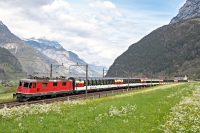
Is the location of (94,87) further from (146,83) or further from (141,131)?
(141,131)

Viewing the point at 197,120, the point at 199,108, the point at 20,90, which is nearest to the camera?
the point at 197,120

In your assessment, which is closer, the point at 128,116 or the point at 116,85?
the point at 128,116

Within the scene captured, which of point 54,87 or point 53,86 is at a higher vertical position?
point 53,86

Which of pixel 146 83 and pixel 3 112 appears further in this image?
pixel 146 83

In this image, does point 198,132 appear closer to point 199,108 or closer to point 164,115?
point 164,115

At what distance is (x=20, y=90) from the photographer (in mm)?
69438

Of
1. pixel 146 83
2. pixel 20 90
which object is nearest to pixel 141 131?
pixel 20 90

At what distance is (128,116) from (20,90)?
4328 cm

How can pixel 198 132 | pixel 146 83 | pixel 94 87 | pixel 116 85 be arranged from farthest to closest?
pixel 146 83 → pixel 116 85 → pixel 94 87 → pixel 198 132

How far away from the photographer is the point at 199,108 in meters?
34.8

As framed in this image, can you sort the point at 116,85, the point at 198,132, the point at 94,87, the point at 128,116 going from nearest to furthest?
→ the point at 198,132 → the point at 128,116 → the point at 94,87 → the point at 116,85

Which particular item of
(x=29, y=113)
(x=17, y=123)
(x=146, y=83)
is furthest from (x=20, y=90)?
(x=146, y=83)

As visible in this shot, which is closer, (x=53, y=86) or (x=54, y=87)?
(x=53, y=86)

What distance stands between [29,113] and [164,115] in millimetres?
11521
